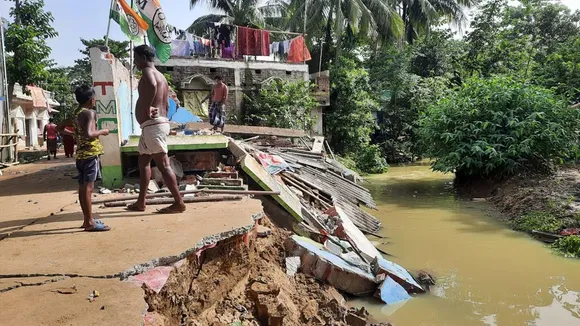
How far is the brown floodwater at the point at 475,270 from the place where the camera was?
5387 mm

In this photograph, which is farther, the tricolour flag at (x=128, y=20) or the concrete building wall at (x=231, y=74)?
the concrete building wall at (x=231, y=74)

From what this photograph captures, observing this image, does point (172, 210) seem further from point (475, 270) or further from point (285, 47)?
point (285, 47)

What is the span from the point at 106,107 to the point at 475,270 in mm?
6385

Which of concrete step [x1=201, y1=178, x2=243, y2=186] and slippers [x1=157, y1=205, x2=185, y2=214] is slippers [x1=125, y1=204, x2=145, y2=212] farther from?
concrete step [x1=201, y1=178, x2=243, y2=186]

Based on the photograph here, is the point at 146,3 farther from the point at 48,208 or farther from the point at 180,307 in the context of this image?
the point at 180,307

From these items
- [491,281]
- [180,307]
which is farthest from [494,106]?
[180,307]

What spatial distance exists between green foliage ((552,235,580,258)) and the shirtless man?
22.7ft

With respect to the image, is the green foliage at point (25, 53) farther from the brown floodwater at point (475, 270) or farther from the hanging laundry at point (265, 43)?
the brown floodwater at point (475, 270)

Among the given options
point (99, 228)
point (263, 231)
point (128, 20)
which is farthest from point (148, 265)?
point (128, 20)

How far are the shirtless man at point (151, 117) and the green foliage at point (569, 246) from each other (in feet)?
22.7

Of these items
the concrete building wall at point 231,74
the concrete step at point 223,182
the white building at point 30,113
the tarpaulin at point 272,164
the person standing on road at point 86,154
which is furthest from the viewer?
the white building at point 30,113

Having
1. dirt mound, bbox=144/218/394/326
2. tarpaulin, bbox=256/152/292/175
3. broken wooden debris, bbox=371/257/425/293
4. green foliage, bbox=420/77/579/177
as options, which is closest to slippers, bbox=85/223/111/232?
dirt mound, bbox=144/218/394/326

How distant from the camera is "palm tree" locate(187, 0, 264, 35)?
2427cm

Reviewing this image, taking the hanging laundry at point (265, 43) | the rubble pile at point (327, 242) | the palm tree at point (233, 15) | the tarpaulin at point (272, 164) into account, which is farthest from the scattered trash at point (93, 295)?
the palm tree at point (233, 15)
